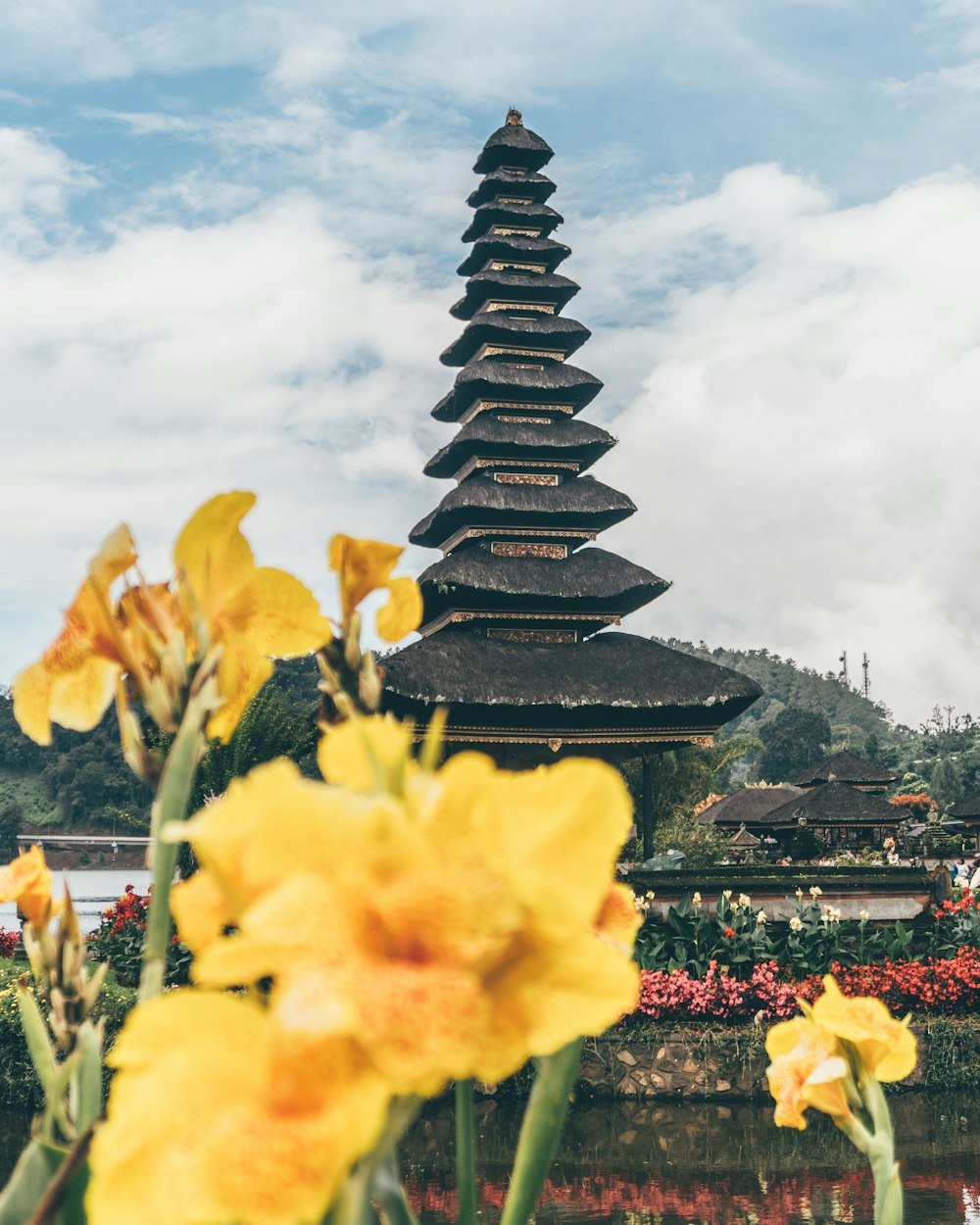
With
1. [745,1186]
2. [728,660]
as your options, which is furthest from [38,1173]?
[728,660]

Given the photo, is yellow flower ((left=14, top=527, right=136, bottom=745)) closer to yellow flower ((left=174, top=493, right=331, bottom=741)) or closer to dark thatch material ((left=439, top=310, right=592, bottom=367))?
yellow flower ((left=174, top=493, right=331, bottom=741))

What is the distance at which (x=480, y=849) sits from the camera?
1.55ft

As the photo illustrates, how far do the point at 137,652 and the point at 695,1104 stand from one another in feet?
34.8

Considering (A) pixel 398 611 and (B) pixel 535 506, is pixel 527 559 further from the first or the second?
(A) pixel 398 611

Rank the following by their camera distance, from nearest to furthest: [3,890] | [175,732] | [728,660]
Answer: [175,732] → [3,890] → [728,660]

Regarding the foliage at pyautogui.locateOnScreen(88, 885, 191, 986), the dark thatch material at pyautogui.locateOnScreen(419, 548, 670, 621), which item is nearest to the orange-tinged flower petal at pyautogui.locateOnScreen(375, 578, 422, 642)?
the foliage at pyautogui.locateOnScreen(88, 885, 191, 986)

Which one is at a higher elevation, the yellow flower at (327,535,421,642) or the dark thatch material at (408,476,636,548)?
the dark thatch material at (408,476,636,548)

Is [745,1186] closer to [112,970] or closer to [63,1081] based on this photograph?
[112,970]

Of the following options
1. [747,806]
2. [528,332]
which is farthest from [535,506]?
[747,806]

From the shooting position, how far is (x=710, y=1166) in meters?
8.25

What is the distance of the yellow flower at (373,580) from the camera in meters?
0.90

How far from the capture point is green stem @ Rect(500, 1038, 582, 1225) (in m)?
0.69

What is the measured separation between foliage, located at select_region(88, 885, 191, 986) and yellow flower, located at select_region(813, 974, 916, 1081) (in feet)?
34.0

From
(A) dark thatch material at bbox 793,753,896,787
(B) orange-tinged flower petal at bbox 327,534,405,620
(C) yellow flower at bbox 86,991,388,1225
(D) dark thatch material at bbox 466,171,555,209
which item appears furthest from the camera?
(A) dark thatch material at bbox 793,753,896,787
